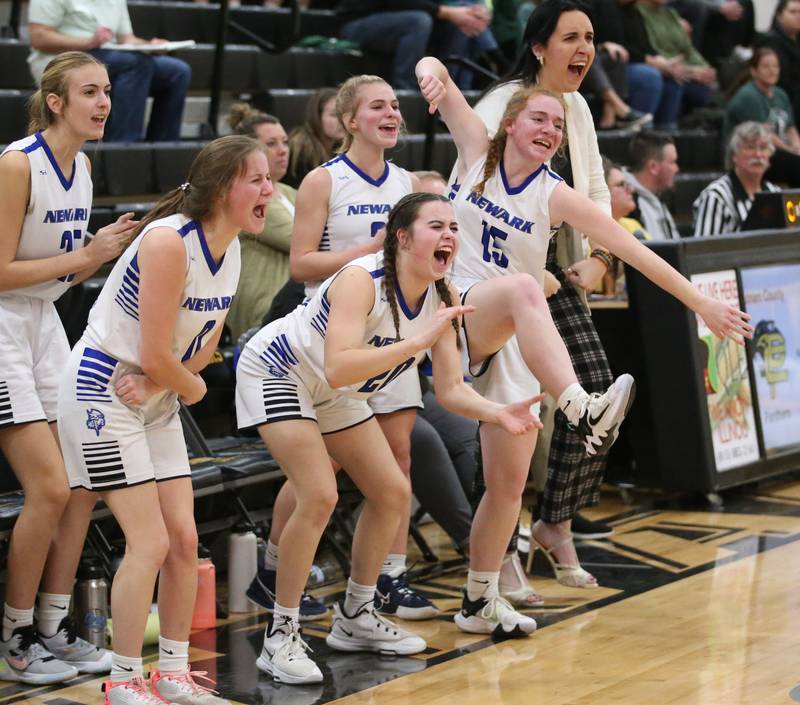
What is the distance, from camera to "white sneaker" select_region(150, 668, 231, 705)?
3.67m

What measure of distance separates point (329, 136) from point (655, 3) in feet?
17.8

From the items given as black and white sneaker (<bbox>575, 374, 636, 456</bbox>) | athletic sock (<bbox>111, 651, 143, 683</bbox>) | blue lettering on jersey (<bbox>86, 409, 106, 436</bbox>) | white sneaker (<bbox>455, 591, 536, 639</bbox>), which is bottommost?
white sneaker (<bbox>455, 591, 536, 639</bbox>)

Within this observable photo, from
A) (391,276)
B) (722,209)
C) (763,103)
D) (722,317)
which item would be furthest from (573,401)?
(763,103)

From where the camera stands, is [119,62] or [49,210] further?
[119,62]

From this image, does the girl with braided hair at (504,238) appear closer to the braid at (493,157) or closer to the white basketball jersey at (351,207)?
the braid at (493,157)

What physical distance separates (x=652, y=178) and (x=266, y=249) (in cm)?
263

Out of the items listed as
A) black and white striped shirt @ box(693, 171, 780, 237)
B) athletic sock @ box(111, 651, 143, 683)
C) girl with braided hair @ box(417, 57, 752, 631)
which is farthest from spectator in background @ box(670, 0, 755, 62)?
athletic sock @ box(111, 651, 143, 683)

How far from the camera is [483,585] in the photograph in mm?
4453

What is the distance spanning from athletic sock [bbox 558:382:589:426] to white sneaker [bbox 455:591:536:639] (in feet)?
2.88

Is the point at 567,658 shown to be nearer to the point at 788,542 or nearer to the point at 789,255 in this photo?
the point at 788,542

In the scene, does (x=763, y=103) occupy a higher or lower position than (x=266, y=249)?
higher

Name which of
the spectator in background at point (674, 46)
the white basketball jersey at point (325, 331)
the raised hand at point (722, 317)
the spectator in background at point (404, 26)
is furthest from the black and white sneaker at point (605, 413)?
the spectator in background at point (674, 46)

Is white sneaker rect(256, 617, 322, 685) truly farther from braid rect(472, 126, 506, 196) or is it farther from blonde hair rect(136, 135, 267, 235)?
braid rect(472, 126, 506, 196)

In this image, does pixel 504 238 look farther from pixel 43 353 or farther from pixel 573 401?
pixel 43 353
